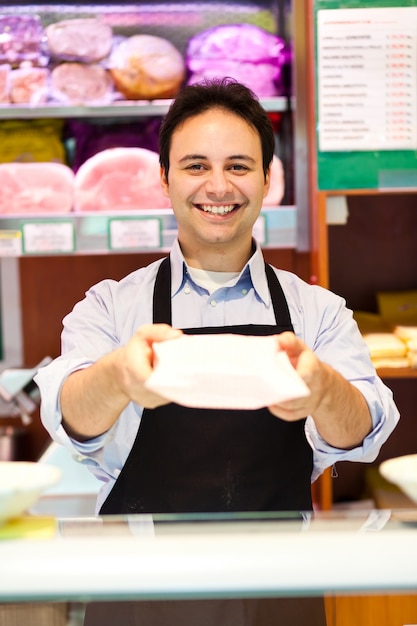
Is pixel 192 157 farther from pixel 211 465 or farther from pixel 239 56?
pixel 239 56

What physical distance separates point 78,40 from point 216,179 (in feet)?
3.56

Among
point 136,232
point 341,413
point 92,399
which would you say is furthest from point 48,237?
point 341,413

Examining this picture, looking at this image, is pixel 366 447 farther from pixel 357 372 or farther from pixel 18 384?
pixel 18 384

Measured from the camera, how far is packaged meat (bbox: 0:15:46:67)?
229 cm

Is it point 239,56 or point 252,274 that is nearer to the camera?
point 252,274

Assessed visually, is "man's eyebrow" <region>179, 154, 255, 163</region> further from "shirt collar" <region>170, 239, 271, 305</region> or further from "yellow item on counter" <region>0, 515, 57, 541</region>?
"yellow item on counter" <region>0, 515, 57, 541</region>

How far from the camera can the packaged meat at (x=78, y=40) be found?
2.29 metres

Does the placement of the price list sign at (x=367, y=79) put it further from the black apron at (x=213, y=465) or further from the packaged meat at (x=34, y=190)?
the black apron at (x=213, y=465)

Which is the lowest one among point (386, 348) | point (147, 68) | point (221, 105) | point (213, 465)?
point (213, 465)

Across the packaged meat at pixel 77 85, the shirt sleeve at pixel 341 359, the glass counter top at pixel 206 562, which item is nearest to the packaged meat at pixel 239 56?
the packaged meat at pixel 77 85

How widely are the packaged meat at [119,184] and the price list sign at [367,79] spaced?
494 millimetres

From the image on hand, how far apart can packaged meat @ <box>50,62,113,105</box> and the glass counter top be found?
1.65 metres

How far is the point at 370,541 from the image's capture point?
84 cm

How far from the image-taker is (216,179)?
4.73ft
